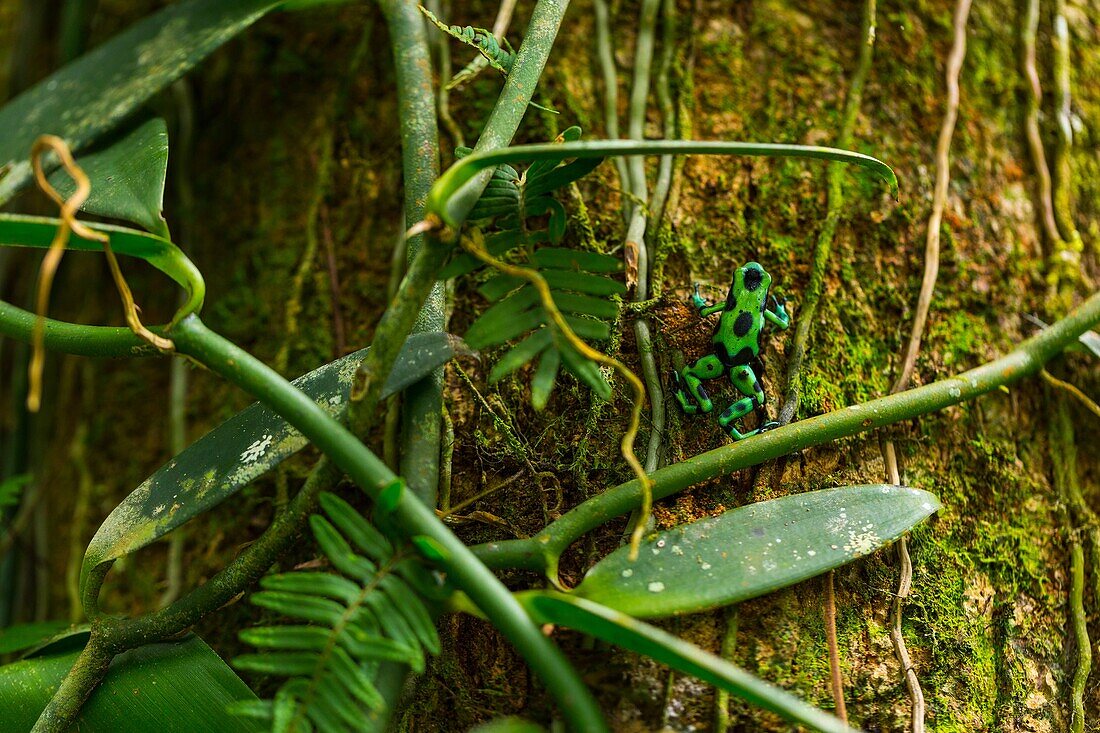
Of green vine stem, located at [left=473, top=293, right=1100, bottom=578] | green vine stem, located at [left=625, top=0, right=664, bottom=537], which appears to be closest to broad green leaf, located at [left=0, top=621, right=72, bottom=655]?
green vine stem, located at [left=473, top=293, right=1100, bottom=578]

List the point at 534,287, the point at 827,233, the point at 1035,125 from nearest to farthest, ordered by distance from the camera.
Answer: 1. the point at 534,287
2. the point at 827,233
3. the point at 1035,125

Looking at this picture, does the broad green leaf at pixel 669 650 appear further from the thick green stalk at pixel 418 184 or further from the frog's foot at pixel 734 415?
the frog's foot at pixel 734 415

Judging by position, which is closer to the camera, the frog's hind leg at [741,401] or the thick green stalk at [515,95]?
the thick green stalk at [515,95]

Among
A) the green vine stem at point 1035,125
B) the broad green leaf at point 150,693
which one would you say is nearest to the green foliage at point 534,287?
the broad green leaf at point 150,693

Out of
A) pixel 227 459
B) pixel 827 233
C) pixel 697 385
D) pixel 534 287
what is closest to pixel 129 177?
pixel 227 459

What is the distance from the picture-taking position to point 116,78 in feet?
3.44

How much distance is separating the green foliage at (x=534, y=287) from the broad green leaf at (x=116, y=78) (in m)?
0.48

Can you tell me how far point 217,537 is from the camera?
1.00 m

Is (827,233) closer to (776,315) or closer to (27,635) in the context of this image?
(776,315)

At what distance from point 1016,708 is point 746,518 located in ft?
1.24

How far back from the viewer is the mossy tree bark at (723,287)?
792mm

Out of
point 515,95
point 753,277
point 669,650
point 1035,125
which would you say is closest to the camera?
point 669,650

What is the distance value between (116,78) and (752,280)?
814mm

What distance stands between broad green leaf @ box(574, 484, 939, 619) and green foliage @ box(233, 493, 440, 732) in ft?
0.46
